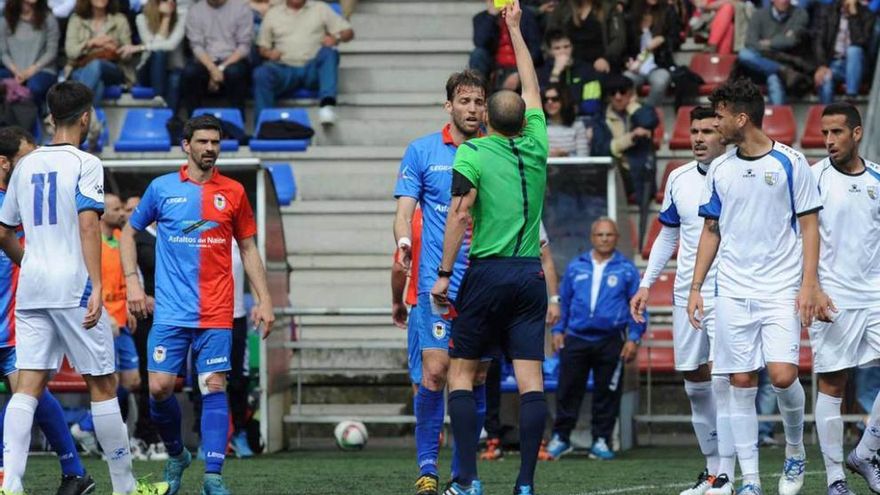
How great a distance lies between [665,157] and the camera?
1803 centimetres

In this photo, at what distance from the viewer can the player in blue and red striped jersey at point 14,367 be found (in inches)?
396

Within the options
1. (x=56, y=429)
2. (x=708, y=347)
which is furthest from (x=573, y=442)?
(x=56, y=429)

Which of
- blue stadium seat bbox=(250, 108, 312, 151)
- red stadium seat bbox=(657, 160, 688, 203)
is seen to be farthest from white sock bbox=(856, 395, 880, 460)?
blue stadium seat bbox=(250, 108, 312, 151)

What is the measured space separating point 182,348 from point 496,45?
925 centimetres

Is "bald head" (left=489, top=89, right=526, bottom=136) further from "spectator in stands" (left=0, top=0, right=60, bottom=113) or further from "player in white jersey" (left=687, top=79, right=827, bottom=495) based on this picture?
"spectator in stands" (left=0, top=0, right=60, bottom=113)

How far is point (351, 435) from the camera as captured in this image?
14.2 metres

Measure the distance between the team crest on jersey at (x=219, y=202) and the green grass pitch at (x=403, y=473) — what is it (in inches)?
70.9

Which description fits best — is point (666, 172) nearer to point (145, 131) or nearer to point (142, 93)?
point (145, 131)

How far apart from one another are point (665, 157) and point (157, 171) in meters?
5.75

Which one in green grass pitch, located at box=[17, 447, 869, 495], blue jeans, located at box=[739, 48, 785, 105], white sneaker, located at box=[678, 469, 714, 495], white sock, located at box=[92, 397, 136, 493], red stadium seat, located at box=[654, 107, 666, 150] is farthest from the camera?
blue jeans, located at box=[739, 48, 785, 105]

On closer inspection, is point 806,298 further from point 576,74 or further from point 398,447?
point 576,74

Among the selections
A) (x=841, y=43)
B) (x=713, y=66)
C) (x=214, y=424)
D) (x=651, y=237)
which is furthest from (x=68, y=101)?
(x=841, y=43)

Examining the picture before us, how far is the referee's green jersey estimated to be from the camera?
346 inches

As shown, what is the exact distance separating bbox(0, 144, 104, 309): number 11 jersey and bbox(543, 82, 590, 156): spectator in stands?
7839 mm
